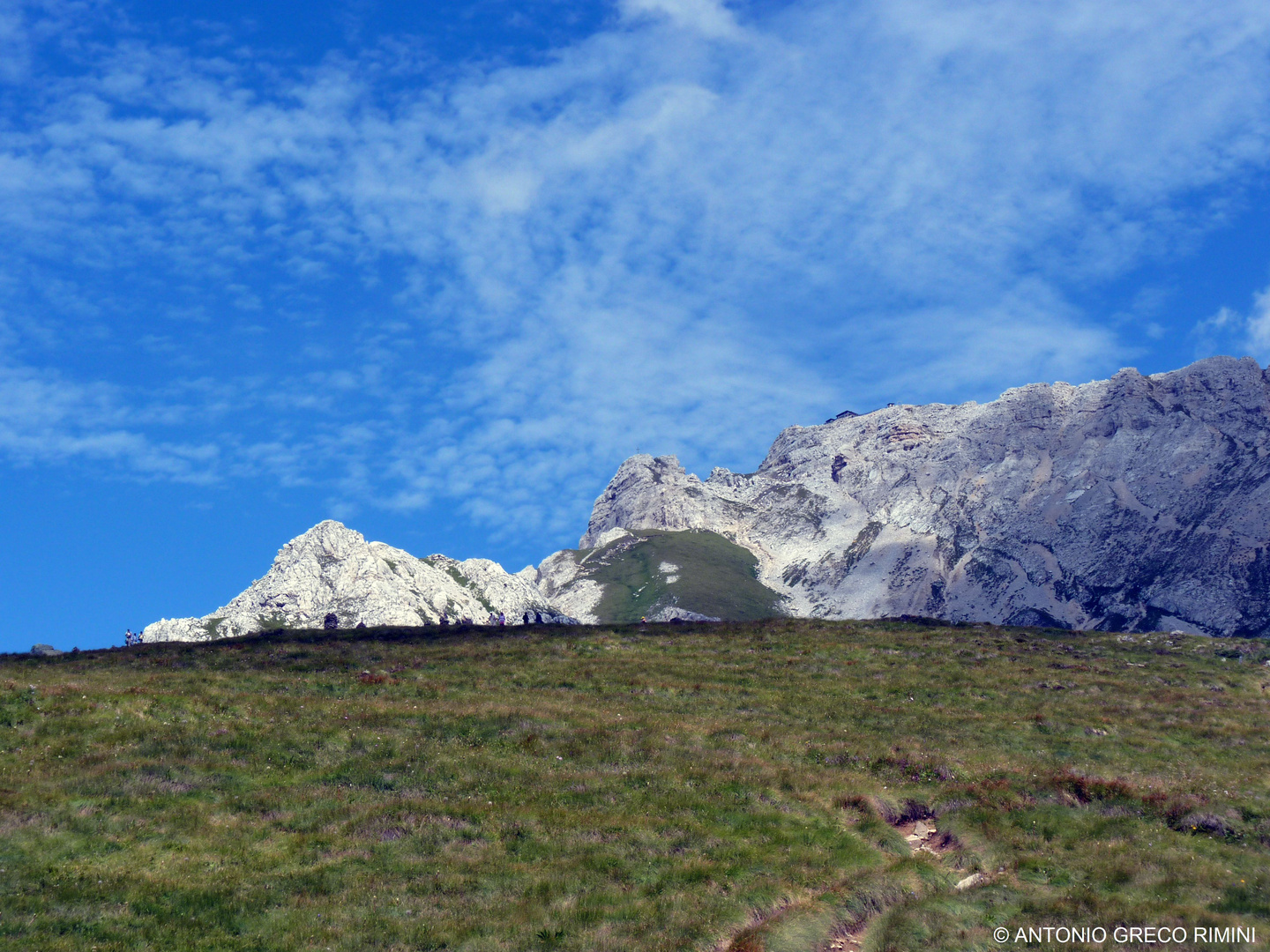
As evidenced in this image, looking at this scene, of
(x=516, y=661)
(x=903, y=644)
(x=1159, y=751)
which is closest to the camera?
(x=1159, y=751)

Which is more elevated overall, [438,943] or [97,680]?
[97,680]

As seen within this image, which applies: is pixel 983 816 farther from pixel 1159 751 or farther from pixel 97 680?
pixel 97 680

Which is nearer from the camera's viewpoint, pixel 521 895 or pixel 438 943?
pixel 438 943

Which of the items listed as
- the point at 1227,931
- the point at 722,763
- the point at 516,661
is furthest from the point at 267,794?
the point at 516,661

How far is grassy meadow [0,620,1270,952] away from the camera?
65.3ft

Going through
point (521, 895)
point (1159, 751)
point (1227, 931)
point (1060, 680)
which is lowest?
point (1227, 931)

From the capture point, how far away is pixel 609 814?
26922 millimetres

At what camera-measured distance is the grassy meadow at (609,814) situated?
1989cm

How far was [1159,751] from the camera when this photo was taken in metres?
37.8

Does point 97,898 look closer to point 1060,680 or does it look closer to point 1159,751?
point 1159,751

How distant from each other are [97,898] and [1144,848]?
25.8 meters

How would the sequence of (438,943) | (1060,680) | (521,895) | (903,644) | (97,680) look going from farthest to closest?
(903,644), (1060,680), (97,680), (521,895), (438,943)

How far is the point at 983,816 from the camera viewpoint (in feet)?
91.6

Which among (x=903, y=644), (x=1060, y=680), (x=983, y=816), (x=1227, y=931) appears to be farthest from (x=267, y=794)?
(x=903, y=644)
